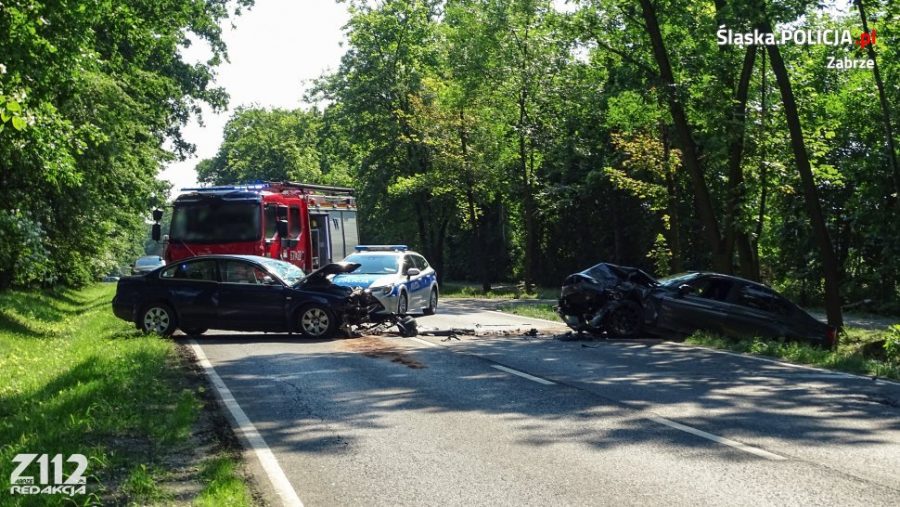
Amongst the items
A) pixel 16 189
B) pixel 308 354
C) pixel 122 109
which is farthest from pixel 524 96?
pixel 308 354

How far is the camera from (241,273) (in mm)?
18422

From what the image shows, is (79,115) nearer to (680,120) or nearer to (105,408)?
(680,120)

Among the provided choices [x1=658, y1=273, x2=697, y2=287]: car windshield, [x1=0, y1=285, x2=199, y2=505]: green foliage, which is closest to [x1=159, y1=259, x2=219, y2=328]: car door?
[x1=0, y1=285, x2=199, y2=505]: green foliage

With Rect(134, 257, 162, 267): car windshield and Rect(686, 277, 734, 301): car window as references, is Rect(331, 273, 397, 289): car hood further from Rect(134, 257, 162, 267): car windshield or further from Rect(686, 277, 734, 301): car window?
Rect(134, 257, 162, 267): car windshield

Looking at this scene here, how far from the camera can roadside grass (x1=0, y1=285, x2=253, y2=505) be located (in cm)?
716

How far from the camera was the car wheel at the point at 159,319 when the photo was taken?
18.2 m

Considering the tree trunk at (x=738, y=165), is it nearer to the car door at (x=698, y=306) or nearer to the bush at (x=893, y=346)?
the car door at (x=698, y=306)

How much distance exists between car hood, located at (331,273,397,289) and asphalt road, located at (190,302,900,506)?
21.6ft

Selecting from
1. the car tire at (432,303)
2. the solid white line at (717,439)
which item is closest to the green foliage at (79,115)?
the solid white line at (717,439)

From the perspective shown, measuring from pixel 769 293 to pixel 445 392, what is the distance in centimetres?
923

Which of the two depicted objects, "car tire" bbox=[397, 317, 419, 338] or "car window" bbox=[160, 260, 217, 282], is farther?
"car tire" bbox=[397, 317, 419, 338]

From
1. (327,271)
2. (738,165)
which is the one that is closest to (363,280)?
(327,271)

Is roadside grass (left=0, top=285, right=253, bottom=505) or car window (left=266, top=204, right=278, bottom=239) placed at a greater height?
car window (left=266, top=204, right=278, bottom=239)

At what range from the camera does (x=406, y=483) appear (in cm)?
712
